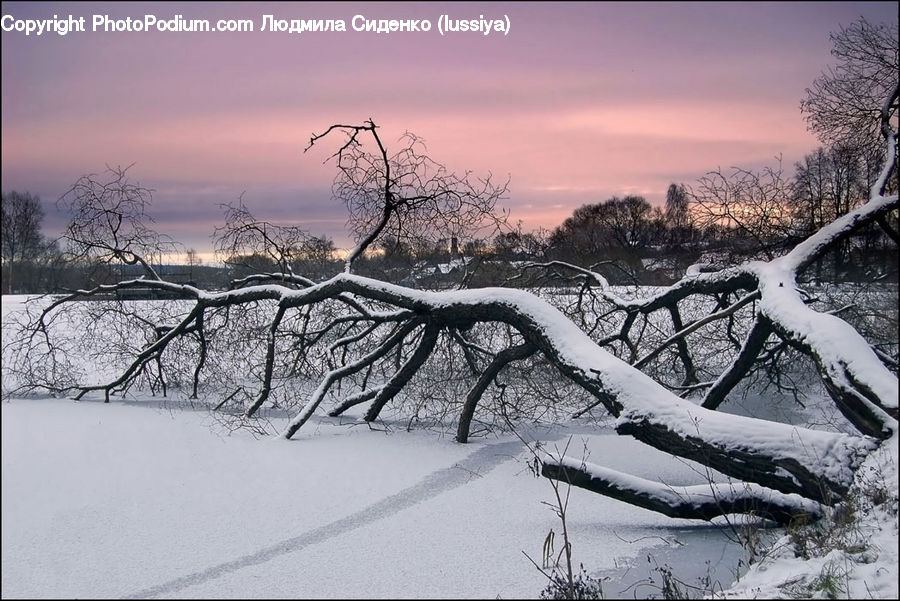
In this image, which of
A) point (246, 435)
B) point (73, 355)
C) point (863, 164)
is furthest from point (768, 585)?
point (73, 355)

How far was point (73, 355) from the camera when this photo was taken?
9336mm

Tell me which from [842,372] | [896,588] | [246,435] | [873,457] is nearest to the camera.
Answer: [896,588]

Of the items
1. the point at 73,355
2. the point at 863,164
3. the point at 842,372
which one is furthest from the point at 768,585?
the point at 73,355

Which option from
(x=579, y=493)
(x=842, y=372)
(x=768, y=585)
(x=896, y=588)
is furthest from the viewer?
(x=579, y=493)

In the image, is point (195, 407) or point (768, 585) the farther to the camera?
point (195, 407)

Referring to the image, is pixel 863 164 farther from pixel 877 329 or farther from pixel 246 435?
pixel 246 435

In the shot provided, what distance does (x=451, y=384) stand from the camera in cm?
878

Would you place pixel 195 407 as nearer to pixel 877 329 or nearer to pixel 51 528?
pixel 51 528

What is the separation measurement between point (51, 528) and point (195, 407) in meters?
4.23

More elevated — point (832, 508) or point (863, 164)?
point (863, 164)

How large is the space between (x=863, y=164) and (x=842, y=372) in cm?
581

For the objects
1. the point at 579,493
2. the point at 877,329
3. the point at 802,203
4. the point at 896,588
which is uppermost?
the point at 802,203

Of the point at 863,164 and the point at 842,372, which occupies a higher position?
the point at 863,164

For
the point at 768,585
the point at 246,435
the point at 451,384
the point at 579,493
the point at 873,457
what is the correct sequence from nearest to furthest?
the point at 768,585 → the point at 873,457 → the point at 579,493 → the point at 246,435 → the point at 451,384
